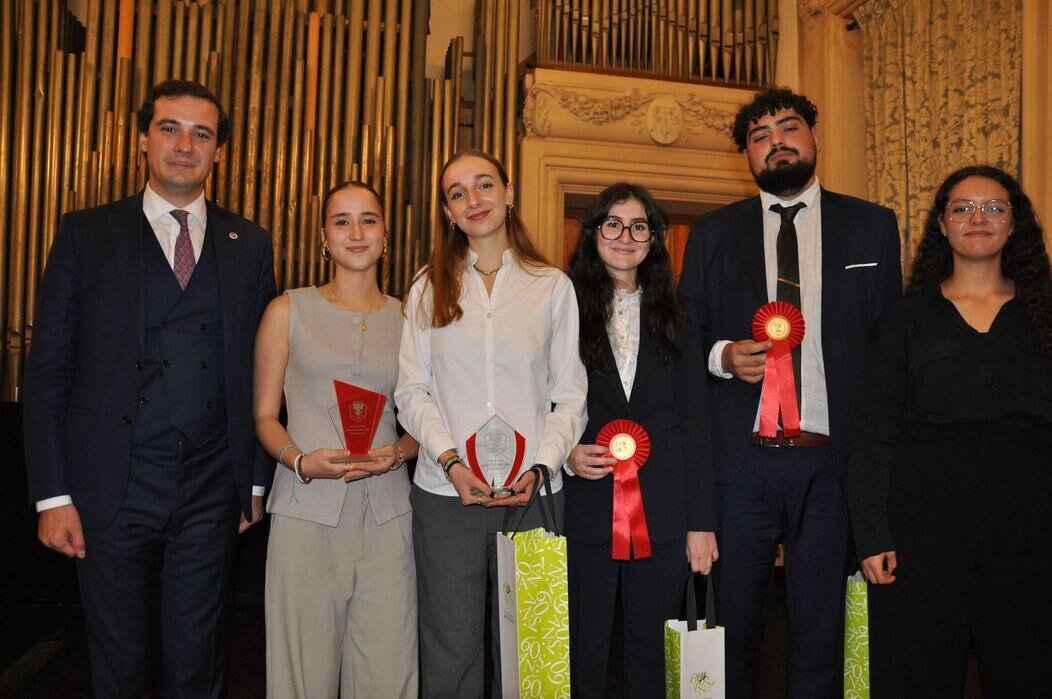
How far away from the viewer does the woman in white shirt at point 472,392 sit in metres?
1.96

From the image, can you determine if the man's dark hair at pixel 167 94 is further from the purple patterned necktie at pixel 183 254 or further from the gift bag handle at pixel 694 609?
the gift bag handle at pixel 694 609

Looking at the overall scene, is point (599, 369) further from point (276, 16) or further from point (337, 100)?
point (276, 16)

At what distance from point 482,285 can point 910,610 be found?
1276mm

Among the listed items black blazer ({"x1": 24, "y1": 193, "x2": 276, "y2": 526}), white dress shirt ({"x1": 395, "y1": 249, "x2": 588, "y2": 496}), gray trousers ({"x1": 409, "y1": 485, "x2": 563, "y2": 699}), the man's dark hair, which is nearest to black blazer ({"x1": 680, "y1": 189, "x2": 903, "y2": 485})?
white dress shirt ({"x1": 395, "y1": 249, "x2": 588, "y2": 496})

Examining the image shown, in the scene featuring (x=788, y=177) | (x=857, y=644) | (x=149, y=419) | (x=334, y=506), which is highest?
(x=788, y=177)

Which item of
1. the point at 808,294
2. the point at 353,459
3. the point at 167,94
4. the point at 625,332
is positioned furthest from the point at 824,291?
the point at 167,94

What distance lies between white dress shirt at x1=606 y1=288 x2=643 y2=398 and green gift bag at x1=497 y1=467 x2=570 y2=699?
548mm

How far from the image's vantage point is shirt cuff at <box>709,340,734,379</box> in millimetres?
2270

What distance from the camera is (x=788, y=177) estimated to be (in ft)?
7.80

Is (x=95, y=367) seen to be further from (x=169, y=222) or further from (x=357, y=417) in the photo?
(x=357, y=417)

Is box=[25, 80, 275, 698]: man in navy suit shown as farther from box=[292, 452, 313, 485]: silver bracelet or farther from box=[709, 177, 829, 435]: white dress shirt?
box=[709, 177, 829, 435]: white dress shirt

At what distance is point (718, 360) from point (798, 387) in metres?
0.21

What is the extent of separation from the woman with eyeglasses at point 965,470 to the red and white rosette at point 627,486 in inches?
20.8

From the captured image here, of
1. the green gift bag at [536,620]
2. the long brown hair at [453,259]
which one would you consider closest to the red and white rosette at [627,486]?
the green gift bag at [536,620]
